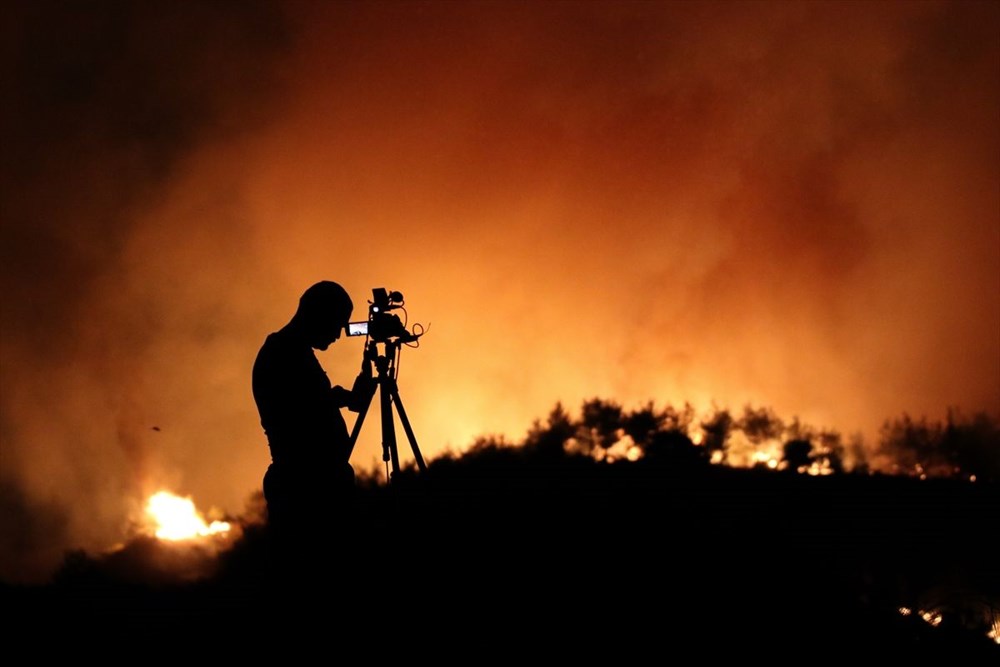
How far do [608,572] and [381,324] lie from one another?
4025 millimetres

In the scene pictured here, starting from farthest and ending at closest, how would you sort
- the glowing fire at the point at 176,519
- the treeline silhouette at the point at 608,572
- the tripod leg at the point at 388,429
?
the glowing fire at the point at 176,519 < the tripod leg at the point at 388,429 < the treeline silhouette at the point at 608,572

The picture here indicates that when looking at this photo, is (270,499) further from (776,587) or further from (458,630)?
(776,587)

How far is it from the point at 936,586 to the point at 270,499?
34.0 feet

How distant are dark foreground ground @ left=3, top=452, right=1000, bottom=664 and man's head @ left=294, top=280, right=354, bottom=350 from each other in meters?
1.31

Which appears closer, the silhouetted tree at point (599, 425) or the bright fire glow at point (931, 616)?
the bright fire glow at point (931, 616)

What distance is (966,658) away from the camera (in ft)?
20.5

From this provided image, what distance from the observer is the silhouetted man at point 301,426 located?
14.5ft

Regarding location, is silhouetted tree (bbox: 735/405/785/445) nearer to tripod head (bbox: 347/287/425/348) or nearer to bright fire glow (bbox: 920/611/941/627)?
bright fire glow (bbox: 920/611/941/627)

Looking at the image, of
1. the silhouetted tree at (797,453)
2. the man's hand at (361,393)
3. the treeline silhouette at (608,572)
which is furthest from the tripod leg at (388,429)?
the silhouetted tree at (797,453)

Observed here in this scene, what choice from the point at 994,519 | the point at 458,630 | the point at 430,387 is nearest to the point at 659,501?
the point at 458,630

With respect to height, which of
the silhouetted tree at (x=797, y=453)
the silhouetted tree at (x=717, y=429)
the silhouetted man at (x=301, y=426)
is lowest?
the silhouetted man at (x=301, y=426)

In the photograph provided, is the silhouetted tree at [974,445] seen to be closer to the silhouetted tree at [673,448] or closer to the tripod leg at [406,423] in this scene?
the silhouetted tree at [673,448]

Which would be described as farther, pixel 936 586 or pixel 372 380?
pixel 936 586

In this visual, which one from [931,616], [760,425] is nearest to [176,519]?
[931,616]
